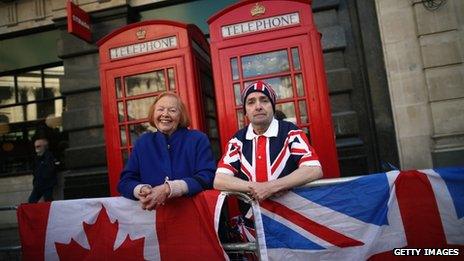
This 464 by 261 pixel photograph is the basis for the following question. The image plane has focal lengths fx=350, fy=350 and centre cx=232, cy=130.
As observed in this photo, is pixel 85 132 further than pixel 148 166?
Yes

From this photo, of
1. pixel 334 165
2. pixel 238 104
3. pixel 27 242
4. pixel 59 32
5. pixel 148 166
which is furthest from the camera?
pixel 59 32

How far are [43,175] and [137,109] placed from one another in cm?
322

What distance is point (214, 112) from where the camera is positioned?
5.29 m

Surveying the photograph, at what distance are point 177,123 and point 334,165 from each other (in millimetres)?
2006

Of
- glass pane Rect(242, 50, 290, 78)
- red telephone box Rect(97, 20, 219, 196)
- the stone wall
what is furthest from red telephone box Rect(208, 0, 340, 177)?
the stone wall

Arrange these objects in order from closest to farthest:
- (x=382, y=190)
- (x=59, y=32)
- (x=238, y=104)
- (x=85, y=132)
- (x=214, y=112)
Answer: (x=382, y=190) → (x=238, y=104) → (x=214, y=112) → (x=85, y=132) → (x=59, y=32)

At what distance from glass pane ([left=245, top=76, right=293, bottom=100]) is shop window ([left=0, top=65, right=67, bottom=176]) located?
17.5ft

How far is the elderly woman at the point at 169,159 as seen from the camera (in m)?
2.64

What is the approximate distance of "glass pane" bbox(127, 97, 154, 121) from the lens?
4656 mm

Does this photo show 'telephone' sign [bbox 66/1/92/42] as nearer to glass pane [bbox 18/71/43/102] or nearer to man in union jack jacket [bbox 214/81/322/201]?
glass pane [bbox 18/71/43/102]

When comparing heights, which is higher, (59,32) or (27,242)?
(59,32)

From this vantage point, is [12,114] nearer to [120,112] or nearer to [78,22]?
[78,22]

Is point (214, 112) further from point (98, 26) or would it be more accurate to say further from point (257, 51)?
point (98, 26)

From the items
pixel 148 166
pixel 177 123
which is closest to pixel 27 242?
pixel 148 166
